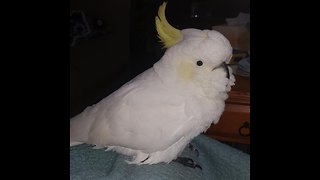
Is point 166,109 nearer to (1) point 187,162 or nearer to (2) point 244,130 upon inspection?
(1) point 187,162

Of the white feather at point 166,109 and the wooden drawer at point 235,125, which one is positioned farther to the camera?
the wooden drawer at point 235,125

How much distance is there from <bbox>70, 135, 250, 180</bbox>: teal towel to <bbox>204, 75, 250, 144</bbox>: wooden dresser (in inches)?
10.2

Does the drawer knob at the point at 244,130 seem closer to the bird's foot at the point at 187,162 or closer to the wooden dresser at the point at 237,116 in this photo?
the wooden dresser at the point at 237,116

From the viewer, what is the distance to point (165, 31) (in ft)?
3.11

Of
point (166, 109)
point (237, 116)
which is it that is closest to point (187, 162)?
point (166, 109)

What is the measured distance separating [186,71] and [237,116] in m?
0.51

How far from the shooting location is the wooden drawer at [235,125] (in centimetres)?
136

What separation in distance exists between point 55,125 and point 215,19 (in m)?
1.26

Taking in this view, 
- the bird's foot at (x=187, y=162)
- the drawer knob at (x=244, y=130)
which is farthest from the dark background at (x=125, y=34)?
the bird's foot at (x=187, y=162)

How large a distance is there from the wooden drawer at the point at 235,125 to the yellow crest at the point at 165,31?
52 cm

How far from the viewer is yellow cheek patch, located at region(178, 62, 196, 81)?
0.94m

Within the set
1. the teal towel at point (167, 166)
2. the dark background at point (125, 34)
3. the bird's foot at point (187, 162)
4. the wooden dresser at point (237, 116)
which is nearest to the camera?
the teal towel at point (167, 166)
